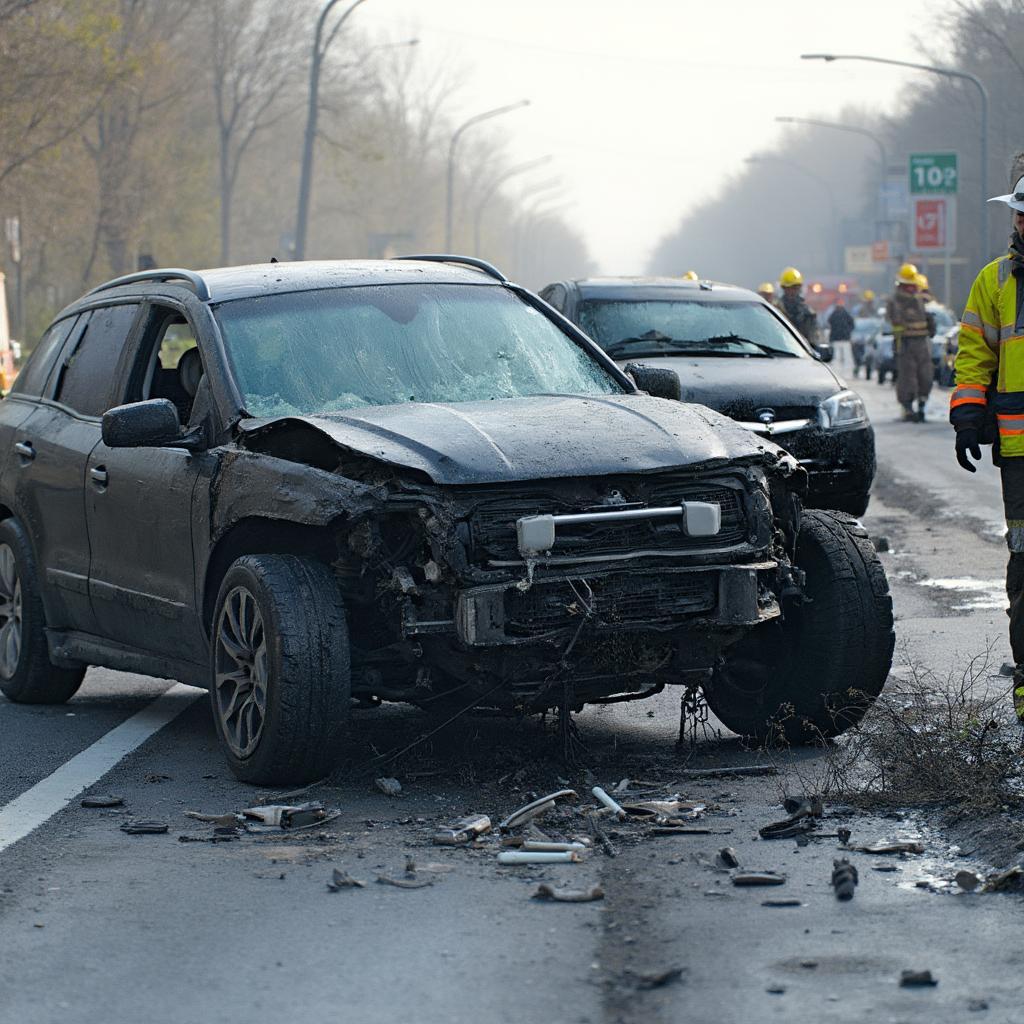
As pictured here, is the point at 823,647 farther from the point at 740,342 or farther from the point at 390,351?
the point at 740,342

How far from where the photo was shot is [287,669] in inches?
242

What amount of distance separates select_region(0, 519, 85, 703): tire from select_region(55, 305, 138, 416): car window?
622mm

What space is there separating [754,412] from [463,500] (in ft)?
24.0

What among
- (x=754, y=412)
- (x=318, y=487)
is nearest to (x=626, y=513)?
(x=318, y=487)

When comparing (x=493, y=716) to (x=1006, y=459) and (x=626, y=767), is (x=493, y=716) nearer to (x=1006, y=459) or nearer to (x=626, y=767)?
(x=626, y=767)

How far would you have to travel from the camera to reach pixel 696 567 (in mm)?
6273

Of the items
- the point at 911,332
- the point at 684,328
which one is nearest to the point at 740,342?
the point at 684,328

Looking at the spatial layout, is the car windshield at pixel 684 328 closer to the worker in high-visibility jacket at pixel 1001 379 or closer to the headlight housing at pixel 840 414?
the headlight housing at pixel 840 414

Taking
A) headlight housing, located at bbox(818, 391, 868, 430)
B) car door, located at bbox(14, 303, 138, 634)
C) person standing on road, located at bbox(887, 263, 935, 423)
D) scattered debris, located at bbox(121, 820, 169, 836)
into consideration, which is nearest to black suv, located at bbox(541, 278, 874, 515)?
headlight housing, located at bbox(818, 391, 868, 430)

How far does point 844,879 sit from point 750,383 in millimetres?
8578

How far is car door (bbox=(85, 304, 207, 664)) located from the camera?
7086 millimetres

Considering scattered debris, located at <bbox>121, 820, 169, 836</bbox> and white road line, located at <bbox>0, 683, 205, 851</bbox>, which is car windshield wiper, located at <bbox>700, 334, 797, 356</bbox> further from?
scattered debris, located at <bbox>121, 820, 169, 836</bbox>

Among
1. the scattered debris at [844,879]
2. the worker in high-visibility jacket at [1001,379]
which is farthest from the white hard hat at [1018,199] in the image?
the scattered debris at [844,879]

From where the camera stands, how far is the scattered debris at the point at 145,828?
5953 mm
